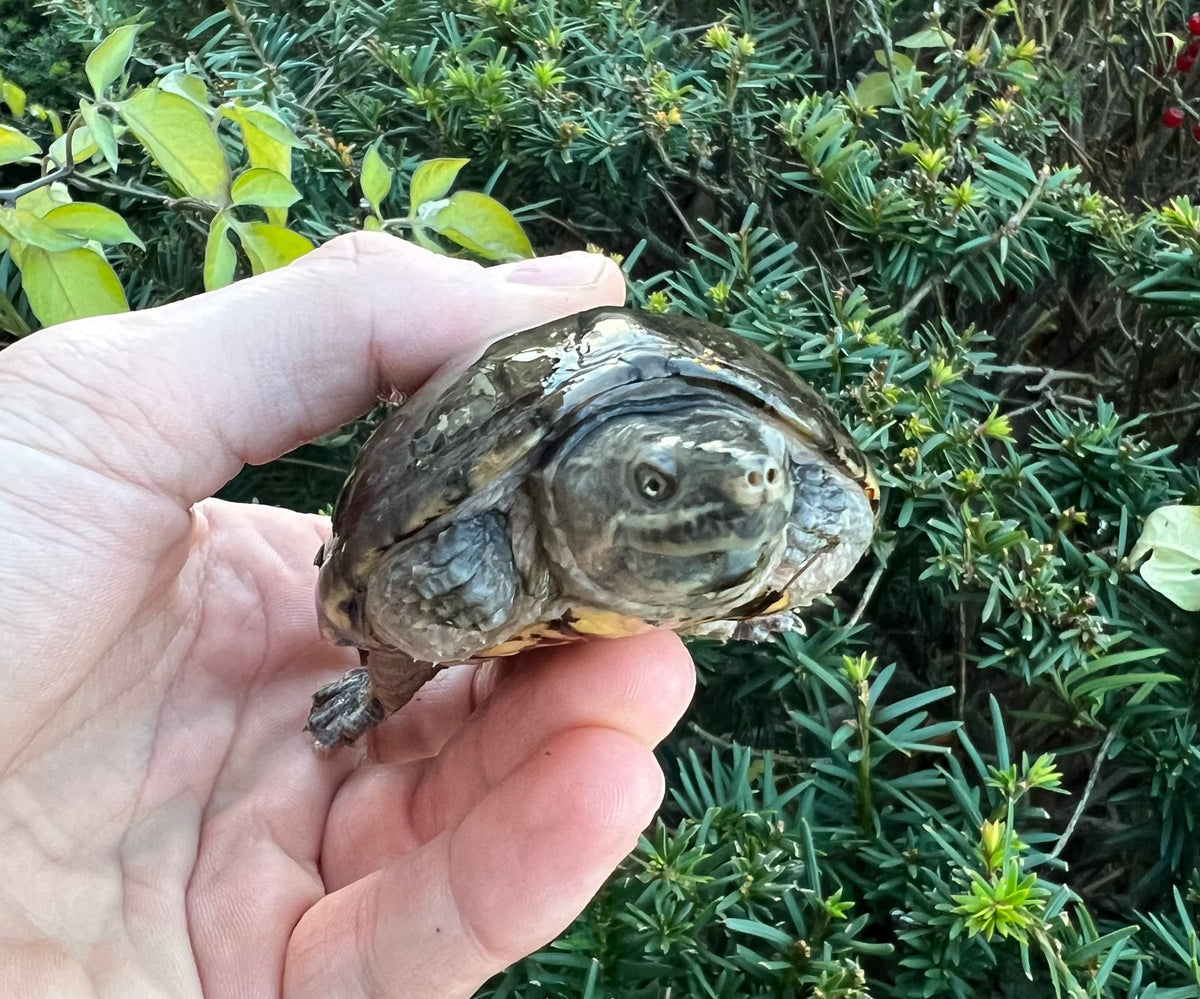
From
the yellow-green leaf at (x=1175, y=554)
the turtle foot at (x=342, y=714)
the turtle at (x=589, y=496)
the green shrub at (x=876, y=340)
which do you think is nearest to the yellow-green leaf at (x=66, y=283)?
the green shrub at (x=876, y=340)

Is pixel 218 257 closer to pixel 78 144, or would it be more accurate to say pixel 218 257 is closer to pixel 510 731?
pixel 78 144

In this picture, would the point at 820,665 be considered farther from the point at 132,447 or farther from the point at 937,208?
the point at 132,447

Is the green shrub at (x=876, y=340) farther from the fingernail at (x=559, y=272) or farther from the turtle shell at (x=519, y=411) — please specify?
the turtle shell at (x=519, y=411)

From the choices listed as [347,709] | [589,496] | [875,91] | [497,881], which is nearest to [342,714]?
[347,709]

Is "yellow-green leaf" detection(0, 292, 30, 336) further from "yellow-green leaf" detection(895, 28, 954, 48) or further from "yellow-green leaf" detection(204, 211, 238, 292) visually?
Result: "yellow-green leaf" detection(895, 28, 954, 48)

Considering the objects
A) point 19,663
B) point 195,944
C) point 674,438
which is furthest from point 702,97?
point 195,944

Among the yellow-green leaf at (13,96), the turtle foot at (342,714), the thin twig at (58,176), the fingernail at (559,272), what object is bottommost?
the turtle foot at (342,714)

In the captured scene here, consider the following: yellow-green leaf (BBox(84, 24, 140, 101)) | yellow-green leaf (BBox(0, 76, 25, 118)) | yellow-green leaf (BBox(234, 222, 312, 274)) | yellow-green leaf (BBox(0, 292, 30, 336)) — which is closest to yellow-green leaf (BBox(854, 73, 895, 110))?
yellow-green leaf (BBox(234, 222, 312, 274))
